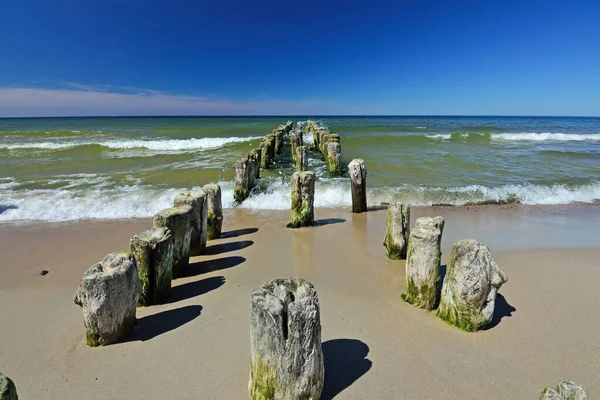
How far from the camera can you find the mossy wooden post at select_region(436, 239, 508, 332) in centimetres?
355

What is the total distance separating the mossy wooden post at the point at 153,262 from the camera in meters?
4.17

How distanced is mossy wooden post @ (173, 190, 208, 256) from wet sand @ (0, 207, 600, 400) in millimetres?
220

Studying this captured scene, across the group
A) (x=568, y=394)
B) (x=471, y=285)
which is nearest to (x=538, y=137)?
(x=471, y=285)

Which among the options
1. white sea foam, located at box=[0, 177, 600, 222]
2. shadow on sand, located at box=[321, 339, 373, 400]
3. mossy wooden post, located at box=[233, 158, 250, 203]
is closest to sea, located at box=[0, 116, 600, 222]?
white sea foam, located at box=[0, 177, 600, 222]

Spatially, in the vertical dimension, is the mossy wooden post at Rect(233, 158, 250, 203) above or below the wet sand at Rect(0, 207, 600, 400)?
above

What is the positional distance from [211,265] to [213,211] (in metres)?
1.40

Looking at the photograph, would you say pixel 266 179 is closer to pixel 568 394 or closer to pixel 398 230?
pixel 398 230

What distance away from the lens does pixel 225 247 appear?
6379mm

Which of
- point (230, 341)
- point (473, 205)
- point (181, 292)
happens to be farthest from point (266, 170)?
point (230, 341)

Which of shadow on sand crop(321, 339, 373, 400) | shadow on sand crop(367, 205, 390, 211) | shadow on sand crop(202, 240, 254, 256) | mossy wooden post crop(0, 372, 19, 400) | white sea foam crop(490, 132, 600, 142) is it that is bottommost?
shadow on sand crop(321, 339, 373, 400)

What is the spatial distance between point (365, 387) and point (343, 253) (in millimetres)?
3121

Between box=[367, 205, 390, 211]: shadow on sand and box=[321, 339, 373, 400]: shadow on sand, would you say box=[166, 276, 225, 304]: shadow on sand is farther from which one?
box=[367, 205, 390, 211]: shadow on sand

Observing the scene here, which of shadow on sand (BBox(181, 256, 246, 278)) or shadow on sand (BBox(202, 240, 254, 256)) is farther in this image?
shadow on sand (BBox(202, 240, 254, 256))

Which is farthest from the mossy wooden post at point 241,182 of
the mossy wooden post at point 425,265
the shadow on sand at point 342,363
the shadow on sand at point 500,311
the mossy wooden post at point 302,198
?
the shadow on sand at point 500,311
